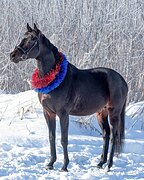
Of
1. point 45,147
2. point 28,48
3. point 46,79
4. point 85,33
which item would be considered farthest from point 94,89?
point 85,33

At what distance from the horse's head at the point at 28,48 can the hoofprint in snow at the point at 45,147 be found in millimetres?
1252

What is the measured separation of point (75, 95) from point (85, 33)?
4826 millimetres

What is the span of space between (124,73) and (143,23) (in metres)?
1.37

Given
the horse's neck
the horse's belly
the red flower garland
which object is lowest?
the horse's belly

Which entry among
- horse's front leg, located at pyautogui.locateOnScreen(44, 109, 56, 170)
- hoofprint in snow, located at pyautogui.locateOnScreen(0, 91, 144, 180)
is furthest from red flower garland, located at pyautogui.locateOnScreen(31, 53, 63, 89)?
hoofprint in snow, located at pyautogui.locateOnScreen(0, 91, 144, 180)

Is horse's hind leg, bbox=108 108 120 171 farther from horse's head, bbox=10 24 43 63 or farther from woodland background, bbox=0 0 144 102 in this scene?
woodland background, bbox=0 0 144 102

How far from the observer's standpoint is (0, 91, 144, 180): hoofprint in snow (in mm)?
4863

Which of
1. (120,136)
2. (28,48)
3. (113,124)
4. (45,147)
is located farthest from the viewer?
(45,147)

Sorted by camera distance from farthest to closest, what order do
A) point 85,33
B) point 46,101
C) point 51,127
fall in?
point 85,33
point 51,127
point 46,101

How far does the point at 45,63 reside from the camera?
4887 mm

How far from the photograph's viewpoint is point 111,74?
5.39 m

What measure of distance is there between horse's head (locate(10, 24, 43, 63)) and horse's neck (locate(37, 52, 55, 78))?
4.2 inches

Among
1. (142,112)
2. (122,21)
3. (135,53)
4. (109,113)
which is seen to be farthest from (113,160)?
(122,21)

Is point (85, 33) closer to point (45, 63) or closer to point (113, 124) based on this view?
point (113, 124)
